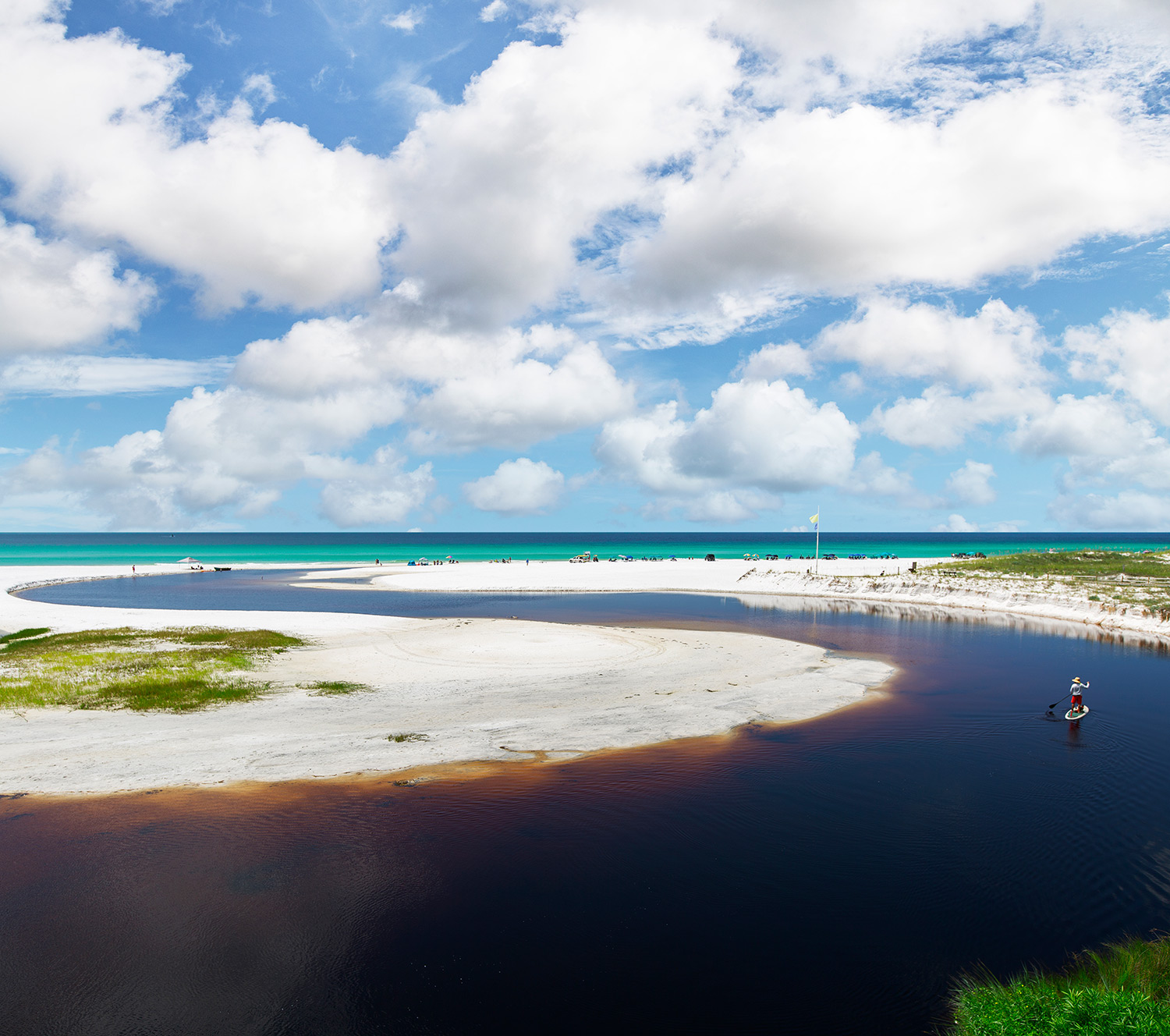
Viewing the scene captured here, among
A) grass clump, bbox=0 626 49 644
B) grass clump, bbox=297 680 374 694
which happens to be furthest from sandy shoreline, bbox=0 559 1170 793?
grass clump, bbox=0 626 49 644

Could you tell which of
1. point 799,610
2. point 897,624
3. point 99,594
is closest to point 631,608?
point 799,610

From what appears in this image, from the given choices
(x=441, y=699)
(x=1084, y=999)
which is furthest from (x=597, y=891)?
(x=441, y=699)

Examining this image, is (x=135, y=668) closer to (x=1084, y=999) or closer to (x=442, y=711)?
(x=442, y=711)

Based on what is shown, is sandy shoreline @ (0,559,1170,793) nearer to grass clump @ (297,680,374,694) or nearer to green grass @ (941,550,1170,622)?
grass clump @ (297,680,374,694)

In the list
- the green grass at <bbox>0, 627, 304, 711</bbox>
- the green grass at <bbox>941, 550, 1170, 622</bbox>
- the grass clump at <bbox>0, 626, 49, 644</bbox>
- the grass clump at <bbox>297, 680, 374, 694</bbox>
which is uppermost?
the green grass at <bbox>941, 550, 1170, 622</bbox>

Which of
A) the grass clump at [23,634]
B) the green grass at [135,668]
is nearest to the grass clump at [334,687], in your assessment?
the green grass at [135,668]

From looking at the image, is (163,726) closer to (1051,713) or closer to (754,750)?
(754,750)

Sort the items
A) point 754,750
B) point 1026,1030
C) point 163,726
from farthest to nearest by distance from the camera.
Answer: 1. point 163,726
2. point 754,750
3. point 1026,1030
